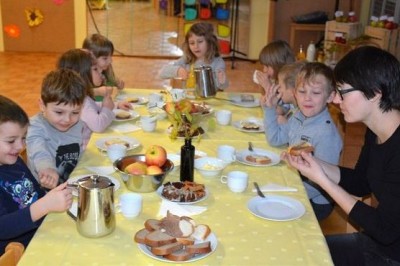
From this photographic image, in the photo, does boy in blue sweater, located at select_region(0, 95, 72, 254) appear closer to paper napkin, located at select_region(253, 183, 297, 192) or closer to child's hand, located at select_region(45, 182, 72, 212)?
child's hand, located at select_region(45, 182, 72, 212)

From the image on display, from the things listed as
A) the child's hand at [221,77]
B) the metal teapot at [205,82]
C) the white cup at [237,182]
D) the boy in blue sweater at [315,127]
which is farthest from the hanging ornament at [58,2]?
the white cup at [237,182]

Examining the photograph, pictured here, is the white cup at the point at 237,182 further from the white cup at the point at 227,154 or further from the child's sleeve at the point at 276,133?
the child's sleeve at the point at 276,133

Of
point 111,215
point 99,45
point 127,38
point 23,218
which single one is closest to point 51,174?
point 23,218

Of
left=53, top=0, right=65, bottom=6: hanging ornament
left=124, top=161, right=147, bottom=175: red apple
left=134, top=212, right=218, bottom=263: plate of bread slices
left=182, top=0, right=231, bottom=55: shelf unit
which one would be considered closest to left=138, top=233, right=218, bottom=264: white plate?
left=134, top=212, right=218, bottom=263: plate of bread slices

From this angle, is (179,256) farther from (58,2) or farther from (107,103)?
(58,2)

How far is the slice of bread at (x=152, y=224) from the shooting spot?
145cm

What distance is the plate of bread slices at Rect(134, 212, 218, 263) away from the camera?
135cm

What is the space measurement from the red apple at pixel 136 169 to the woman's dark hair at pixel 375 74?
0.72 m

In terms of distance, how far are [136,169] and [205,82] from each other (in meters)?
1.28

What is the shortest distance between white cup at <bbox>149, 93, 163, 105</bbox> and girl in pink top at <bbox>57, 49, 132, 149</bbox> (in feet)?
0.57

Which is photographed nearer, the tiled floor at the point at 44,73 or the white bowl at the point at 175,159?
the white bowl at the point at 175,159

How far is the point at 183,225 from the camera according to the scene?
146 cm

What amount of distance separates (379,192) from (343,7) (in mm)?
5726

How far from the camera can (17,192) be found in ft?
5.84
